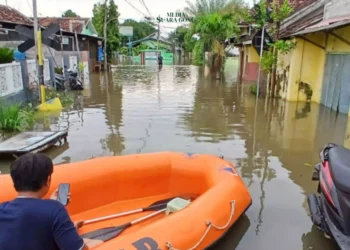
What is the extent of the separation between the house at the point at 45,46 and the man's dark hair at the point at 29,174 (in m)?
11.5

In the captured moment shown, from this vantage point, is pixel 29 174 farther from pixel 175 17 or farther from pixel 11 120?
pixel 175 17

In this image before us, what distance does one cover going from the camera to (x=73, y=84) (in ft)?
44.2

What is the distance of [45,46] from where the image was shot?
1291 centimetres

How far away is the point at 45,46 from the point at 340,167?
12204mm

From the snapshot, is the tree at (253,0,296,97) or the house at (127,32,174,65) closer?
the tree at (253,0,296,97)

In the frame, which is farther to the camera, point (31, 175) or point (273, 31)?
point (273, 31)

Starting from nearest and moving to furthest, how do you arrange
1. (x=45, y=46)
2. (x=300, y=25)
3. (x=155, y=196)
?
(x=155, y=196), (x=300, y=25), (x=45, y=46)

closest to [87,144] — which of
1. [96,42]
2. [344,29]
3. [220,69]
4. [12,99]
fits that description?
[12,99]

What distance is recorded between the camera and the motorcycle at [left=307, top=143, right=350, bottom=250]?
2.54 m

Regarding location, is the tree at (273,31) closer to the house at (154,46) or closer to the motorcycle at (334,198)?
the motorcycle at (334,198)

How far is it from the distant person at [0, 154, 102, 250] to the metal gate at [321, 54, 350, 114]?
8.82 m

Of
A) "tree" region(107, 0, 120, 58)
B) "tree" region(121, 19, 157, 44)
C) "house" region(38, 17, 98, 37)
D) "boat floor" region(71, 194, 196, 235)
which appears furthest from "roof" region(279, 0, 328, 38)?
"tree" region(121, 19, 157, 44)

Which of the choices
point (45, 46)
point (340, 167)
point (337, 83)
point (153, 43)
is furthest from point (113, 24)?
point (340, 167)

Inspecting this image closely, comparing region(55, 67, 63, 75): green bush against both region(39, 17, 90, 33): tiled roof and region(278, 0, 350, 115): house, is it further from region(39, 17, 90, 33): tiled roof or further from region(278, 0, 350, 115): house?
region(39, 17, 90, 33): tiled roof
